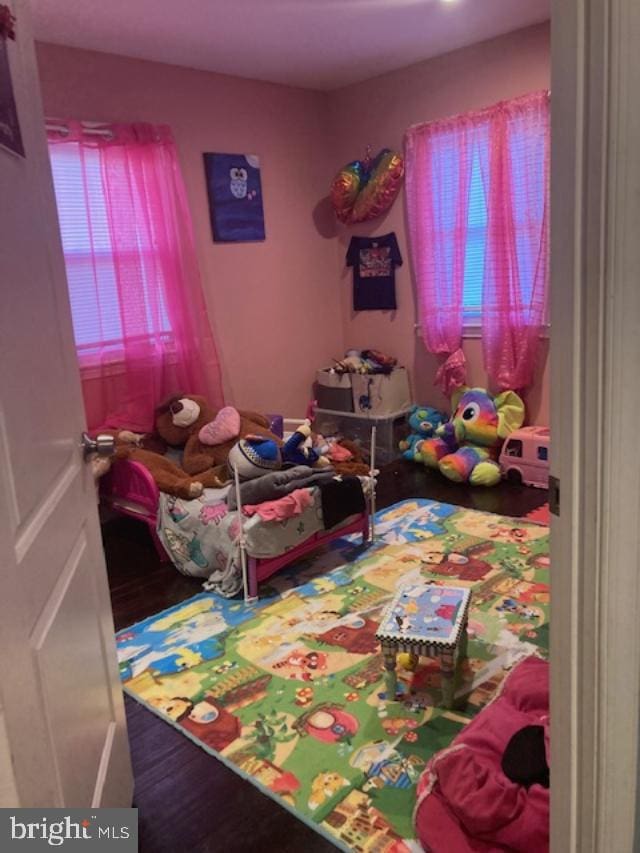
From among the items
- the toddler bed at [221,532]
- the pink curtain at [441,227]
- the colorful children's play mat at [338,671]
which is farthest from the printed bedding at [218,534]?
the pink curtain at [441,227]

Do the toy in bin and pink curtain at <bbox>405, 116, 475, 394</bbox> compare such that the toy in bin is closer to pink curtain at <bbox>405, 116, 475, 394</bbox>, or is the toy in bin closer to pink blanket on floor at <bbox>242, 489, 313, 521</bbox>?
pink curtain at <bbox>405, 116, 475, 394</bbox>

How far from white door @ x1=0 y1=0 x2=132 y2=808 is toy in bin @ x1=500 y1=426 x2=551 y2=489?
2.86m

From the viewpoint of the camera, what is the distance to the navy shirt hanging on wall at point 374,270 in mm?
4703

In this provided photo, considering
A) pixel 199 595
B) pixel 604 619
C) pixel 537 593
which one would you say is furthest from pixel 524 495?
pixel 604 619

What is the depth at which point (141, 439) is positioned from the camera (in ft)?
11.9

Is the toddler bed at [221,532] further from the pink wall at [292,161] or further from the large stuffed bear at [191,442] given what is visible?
the pink wall at [292,161]

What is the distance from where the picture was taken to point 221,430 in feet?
11.6

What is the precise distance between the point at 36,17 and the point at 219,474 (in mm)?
2232

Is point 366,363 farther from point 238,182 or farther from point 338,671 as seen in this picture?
point 338,671

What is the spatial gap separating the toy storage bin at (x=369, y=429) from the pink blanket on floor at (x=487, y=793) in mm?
2833

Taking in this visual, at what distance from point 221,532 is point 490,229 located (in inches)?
96.3

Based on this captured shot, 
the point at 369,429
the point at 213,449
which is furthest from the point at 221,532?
the point at 369,429

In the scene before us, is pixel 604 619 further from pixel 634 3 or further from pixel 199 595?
pixel 199 595

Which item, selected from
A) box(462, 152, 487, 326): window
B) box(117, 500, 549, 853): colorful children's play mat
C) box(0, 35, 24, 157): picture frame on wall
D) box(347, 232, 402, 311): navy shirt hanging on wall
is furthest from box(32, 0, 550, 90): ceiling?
box(117, 500, 549, 853): colorful children's play mat
